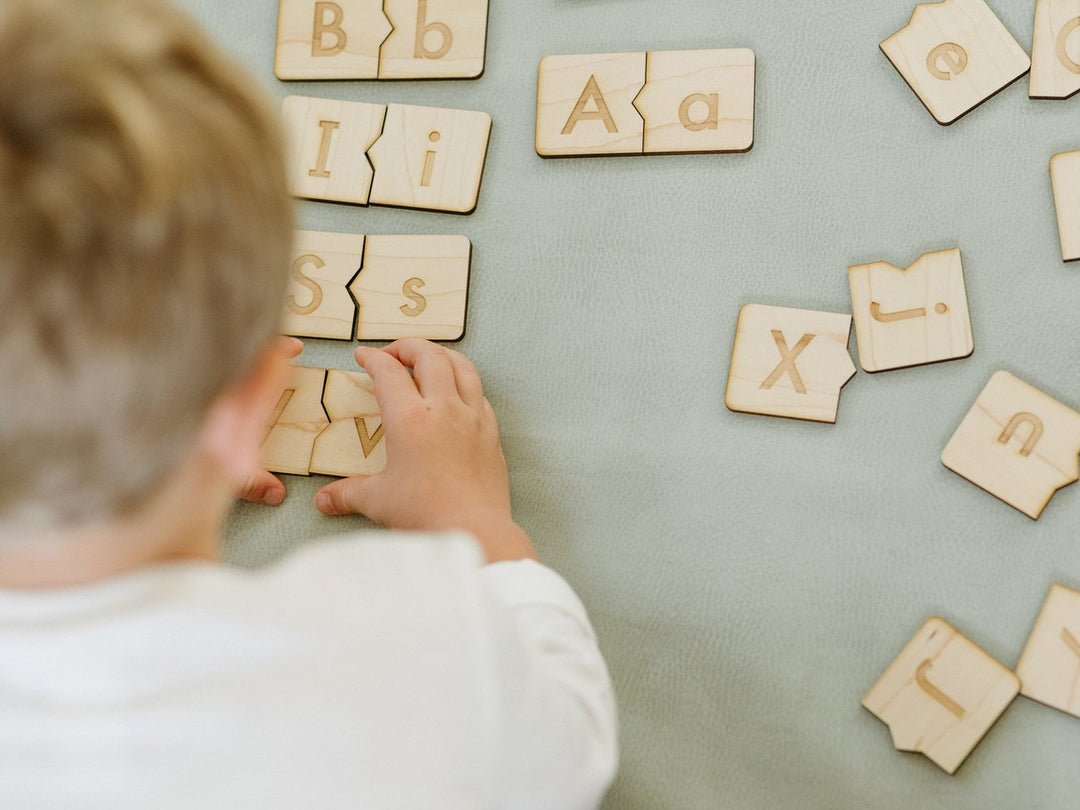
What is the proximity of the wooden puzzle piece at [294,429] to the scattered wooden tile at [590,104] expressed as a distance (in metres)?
0.26

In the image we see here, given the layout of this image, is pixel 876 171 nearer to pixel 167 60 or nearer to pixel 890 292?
pixel 890 292

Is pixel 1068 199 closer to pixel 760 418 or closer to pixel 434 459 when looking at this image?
pixel 760 418

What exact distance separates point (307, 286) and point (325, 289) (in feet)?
Answer: 0.05

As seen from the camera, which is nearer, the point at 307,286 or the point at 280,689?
the point at 280,689

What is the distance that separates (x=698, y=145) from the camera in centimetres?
75

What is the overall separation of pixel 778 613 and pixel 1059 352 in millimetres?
279

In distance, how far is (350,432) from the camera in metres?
0.74

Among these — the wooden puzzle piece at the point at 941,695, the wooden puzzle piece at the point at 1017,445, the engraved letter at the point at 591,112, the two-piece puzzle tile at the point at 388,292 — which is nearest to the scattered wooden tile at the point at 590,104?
the engraved letter at the point at 591,112

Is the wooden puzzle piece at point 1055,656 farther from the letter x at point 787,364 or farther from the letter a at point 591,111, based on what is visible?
the letter a at point 591,111

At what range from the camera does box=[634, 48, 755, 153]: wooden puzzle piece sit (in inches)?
29.5

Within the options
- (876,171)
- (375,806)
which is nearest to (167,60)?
(375,806)

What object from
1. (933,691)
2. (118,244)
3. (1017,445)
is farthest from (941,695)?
(118,244)

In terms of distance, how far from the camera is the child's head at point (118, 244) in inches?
12.6

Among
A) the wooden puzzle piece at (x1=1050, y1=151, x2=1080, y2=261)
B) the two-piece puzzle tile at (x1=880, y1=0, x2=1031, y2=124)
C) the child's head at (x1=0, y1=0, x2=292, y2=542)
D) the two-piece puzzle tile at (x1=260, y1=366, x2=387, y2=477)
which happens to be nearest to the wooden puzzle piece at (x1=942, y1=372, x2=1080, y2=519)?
the wooden puzzle piece at (x1=1050, y1=151, x2=1080, y2=261)
